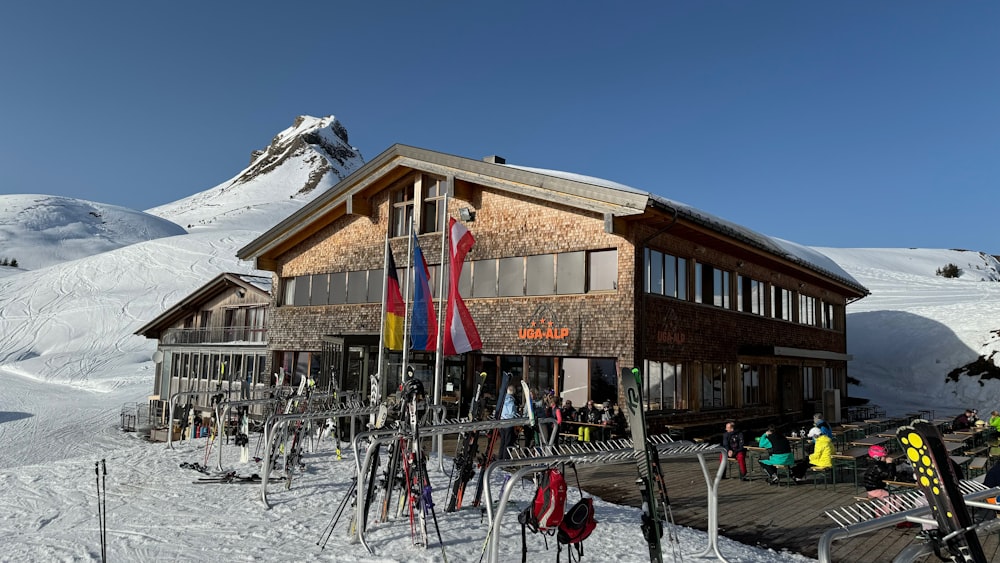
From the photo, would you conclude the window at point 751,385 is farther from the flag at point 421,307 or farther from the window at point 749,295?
the flag at point 421,307

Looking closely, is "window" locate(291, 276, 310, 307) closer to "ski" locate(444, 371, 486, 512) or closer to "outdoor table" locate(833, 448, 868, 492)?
"ski" locate(444, 371, 486, 512)

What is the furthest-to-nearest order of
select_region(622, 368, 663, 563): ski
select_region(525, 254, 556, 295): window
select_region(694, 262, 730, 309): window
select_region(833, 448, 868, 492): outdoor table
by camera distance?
select_region(694, 262, 730, 309): window
select_region(525, 254, 556, 295): window
select_region(833, 448, 868, 492): outdoor table
select_region(622, 368, 663, 563): ski

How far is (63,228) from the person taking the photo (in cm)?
15350

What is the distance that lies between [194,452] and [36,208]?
185 m

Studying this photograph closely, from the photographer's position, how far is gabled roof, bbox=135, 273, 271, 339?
3117cm

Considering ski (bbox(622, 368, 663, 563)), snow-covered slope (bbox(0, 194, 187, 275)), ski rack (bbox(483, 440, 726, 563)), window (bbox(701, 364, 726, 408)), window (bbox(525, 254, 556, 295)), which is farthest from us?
snow-covered slope (bbox(0, 194, 187, 275))

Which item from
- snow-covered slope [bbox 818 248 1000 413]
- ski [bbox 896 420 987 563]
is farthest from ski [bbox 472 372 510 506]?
snow-covered slope [bbox 818 248 1000 413]

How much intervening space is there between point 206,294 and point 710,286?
24790mm

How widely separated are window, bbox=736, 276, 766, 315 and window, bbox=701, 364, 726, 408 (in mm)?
2492

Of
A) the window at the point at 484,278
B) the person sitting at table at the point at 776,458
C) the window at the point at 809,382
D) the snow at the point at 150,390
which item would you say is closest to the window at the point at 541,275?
the window at the point at 484,278

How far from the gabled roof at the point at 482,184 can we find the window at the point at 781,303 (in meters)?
1.24

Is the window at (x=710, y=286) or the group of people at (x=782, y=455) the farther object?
the window at (x=710, y=286)

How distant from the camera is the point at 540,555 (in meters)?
7.66

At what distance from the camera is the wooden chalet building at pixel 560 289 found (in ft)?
57.3
